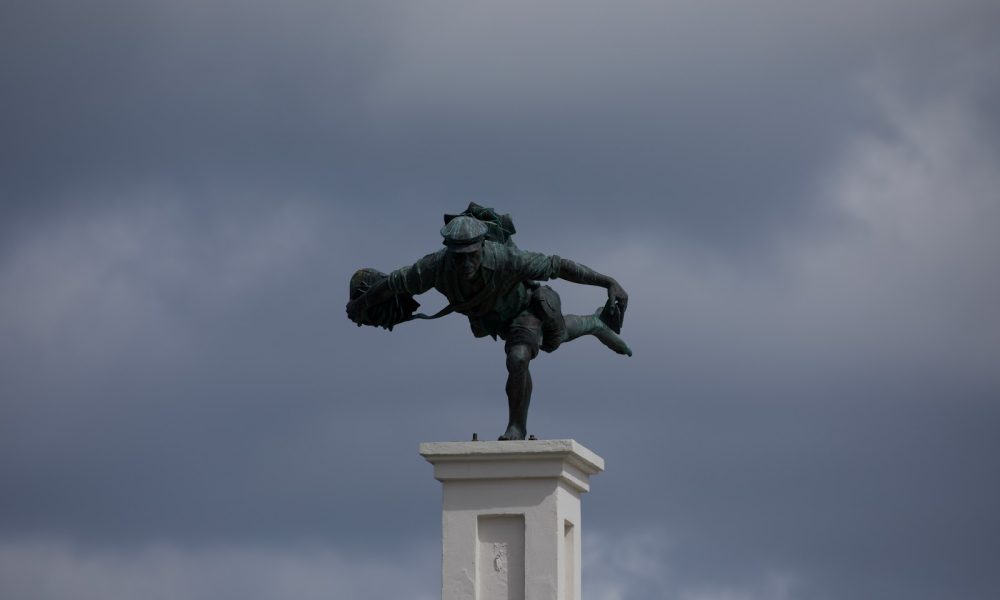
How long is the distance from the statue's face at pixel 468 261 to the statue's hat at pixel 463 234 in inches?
1.6

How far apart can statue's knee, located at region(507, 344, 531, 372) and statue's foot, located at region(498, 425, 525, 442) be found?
1.76 ft

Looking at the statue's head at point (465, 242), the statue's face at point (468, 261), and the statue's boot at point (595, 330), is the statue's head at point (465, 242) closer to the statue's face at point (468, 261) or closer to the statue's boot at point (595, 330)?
the statue's face at point (468, 261)

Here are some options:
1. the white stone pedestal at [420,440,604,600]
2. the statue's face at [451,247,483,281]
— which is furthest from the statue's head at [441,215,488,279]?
the white stone pedestal at [420,440,604,600]

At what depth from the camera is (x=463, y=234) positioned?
16.8 metres

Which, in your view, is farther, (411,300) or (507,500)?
(411,300)

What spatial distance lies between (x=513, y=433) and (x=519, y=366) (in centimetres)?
64

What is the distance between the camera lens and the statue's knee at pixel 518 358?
17.3 meters

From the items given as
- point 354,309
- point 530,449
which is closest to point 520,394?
point 530,449

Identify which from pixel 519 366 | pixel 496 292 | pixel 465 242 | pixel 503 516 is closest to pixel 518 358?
pixel 519 366

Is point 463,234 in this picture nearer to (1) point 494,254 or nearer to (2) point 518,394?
→ (1) point 494,254

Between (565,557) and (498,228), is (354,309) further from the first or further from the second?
(565,557)

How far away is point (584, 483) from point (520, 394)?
107 centimetres

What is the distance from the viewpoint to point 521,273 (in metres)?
17.3

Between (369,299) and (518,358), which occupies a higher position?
(369,299)
